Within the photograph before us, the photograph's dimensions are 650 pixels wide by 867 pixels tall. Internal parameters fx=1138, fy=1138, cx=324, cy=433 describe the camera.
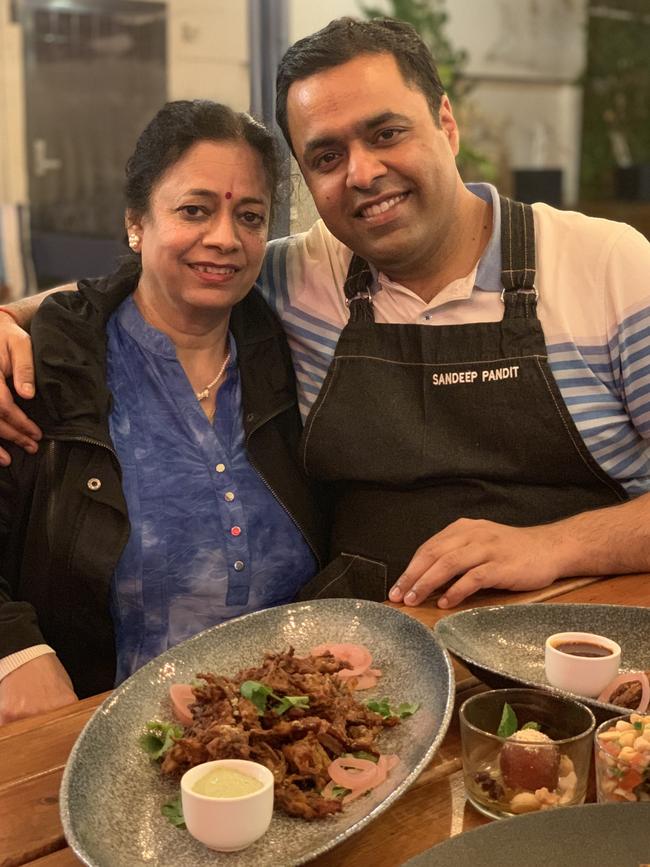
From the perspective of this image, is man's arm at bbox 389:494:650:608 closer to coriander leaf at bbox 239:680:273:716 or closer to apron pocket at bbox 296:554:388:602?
apron pocket at bbox 296:554:388:602

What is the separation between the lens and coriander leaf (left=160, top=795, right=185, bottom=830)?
4.18ft

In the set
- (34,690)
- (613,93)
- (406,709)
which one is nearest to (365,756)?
(406,709)

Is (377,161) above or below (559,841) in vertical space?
above

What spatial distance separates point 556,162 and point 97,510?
233 inches

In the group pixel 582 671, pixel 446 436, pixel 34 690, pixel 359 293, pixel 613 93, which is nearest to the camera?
pixel 582 671

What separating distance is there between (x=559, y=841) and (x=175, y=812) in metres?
0.43

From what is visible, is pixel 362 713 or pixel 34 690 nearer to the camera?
pixel 362 713

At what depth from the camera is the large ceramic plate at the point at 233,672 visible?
122 centimetres

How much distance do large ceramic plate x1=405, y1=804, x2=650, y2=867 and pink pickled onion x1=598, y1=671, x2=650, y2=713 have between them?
251 mm

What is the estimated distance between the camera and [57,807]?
1315 mm

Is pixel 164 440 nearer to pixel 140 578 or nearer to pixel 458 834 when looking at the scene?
pixel 140 578

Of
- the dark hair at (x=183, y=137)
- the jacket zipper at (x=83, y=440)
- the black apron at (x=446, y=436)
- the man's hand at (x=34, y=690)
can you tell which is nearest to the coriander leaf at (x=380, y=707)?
the man's hand at (x=34, y=690)

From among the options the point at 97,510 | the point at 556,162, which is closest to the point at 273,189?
the point at 97,510

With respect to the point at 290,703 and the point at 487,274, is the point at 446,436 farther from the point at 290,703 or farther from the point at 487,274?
the point at 290,703
